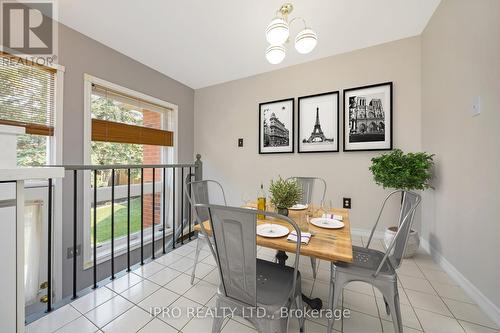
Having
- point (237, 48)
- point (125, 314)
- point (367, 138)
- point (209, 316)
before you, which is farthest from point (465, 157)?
point (125, 314)

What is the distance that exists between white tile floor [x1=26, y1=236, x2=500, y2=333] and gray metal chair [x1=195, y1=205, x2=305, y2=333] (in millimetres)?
425

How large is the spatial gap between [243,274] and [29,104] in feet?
8.42

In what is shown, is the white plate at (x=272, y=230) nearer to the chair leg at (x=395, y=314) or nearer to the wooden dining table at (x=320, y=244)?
the wooden dining table at (x=320, y=244)

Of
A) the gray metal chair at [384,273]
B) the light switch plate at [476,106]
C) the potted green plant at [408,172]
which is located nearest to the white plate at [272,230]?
the gray metal chair at [384,273]

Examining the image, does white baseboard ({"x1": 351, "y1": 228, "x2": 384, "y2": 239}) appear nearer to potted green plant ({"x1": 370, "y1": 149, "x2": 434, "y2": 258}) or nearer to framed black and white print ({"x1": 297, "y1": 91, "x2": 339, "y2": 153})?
potted green plant ({"x1": 370, "y1": 149, "x2": 434, "y2": 258})

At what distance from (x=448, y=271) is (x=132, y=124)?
155 inches

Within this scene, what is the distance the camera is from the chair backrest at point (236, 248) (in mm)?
822

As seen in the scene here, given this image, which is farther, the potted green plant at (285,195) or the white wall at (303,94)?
the white wall at (303,94)

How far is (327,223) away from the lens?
1394 millimetres

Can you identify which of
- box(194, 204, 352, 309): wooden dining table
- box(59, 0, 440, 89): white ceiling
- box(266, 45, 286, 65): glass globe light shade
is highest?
box(59, 0, 440, 89): white ceiling

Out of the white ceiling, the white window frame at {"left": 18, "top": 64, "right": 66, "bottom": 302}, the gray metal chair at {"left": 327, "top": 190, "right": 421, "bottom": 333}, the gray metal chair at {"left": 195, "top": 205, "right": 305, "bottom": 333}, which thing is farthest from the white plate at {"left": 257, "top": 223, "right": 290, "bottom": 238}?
the white window frame at {"left": 18, "top": 64, "right": 66, "bottom": 302}

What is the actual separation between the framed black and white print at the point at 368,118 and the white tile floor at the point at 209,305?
141 centimetres

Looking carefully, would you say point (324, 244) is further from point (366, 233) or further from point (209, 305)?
point (366, 233)

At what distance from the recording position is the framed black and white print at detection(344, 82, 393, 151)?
96.2 inches
